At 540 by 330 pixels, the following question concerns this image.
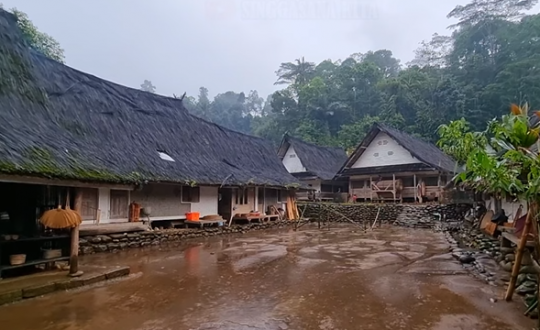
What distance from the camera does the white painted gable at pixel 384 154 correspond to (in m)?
24.7

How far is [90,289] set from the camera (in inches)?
262

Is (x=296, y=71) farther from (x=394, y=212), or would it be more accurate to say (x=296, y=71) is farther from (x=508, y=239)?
(x=508, y=239)

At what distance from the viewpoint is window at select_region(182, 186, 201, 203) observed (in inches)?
586

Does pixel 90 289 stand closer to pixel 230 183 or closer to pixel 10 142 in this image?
pixel 10 142

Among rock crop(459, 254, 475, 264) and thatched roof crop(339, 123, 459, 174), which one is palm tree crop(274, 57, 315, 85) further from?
rock crop(459, 254, 475, 264)

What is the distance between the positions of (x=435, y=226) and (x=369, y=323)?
15.4 meters

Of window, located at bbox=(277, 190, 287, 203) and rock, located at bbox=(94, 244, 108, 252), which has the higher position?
window, located at bbox=(277, 190, 287, 203)

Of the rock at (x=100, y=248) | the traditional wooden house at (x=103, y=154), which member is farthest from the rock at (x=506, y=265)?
the rock at (x=100, y=248)

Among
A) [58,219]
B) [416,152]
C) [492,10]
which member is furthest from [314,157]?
[492,10]

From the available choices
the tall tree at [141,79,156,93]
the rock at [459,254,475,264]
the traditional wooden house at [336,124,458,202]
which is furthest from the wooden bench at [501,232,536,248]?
the tall tree at [141,79,156,93]

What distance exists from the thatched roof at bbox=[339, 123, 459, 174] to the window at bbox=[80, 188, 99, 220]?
18843 millimetres

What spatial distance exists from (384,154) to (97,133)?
62.9ft

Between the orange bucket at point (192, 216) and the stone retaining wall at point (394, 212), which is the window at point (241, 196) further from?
the stone retaining wall at point (394, 212)

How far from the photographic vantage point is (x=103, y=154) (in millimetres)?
10617
